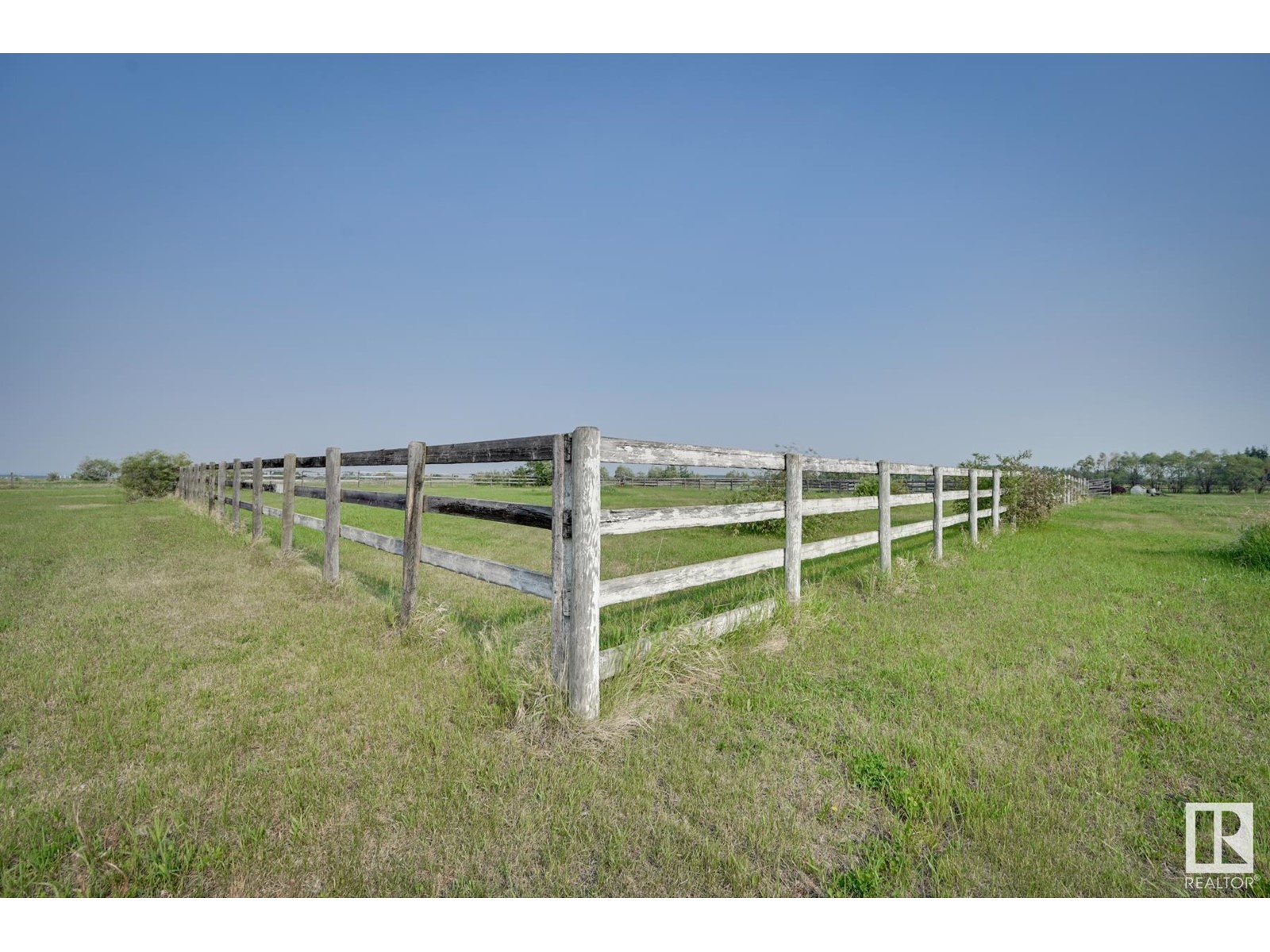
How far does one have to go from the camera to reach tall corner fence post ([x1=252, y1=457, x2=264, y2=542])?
32.1ft

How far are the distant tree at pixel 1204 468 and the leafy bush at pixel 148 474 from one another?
87.2 meters

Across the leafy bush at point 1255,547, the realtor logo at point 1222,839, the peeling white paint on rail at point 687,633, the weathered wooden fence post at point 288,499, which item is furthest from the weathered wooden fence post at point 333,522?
the leafy bush at point 1255,547

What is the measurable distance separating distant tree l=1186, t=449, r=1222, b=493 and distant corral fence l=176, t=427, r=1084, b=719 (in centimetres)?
7447

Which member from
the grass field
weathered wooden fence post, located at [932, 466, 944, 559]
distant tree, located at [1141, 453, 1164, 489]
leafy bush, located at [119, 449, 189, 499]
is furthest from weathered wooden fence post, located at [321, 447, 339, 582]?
distant tree, located at [1141, 453, 1164, 489]

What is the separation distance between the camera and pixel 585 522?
10.9 feet

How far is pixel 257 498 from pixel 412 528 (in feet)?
24.0

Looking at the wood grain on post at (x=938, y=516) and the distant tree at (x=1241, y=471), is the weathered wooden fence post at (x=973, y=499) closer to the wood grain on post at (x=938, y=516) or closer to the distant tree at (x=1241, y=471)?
the wood grain on post at (x=938, y=516)

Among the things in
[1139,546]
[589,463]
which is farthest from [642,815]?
[1139,546]

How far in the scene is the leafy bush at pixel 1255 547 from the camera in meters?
8.02

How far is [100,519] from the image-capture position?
16.0 metres

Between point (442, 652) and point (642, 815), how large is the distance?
262cm

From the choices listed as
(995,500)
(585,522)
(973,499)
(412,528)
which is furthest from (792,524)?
(995,500)

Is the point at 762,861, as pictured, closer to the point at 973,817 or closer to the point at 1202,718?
the point at 973,817

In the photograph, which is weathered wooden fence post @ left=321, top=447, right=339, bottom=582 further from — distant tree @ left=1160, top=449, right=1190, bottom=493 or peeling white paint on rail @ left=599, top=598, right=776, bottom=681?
distant tree @ left=1160, top=449, right=1190, bottom=493
